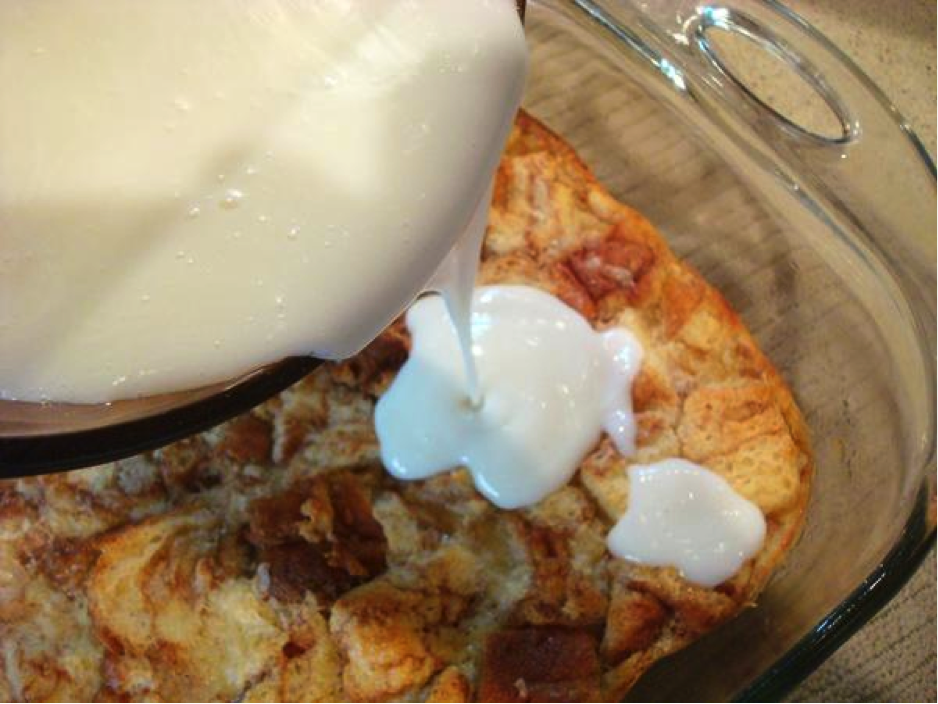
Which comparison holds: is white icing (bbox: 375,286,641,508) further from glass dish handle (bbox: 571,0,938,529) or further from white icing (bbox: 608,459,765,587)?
glass dish handle (bbox: 571,0,938,529)

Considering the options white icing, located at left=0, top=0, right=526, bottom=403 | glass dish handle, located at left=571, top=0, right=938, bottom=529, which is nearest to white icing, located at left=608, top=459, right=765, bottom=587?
glass dish handle, located at left=571, top=0, right=938, bottom=529

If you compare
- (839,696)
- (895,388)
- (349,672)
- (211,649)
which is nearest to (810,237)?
(895,388)

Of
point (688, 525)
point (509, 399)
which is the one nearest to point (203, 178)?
point (509, 399)

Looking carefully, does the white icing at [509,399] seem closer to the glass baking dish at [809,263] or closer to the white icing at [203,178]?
the glass baking dish at [809,263]

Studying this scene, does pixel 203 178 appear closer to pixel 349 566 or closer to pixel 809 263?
pixel 349 566

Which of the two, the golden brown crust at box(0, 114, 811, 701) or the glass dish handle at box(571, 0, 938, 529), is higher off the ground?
the glass dish handle at box(571, 0, 938, 529)

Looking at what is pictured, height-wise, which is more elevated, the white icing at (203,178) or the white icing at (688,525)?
the white icing at (203,178)

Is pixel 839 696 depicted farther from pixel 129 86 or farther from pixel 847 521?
pixel 129 86

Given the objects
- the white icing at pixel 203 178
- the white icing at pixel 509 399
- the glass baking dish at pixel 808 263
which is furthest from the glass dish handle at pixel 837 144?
the white icing at pixel 203 178
